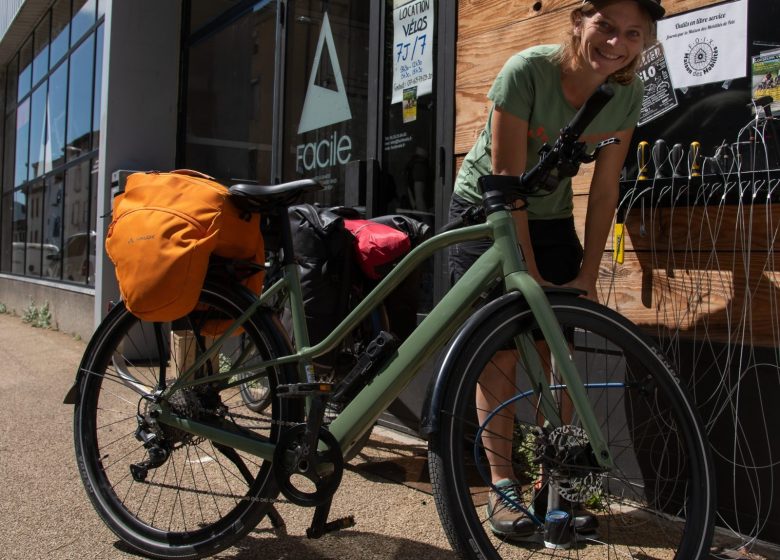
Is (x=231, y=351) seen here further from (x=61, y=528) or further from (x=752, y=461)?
(x=752, y=461)

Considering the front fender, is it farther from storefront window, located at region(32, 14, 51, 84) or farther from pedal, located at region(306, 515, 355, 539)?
storefront window, located at region(32, 14, 51, 84)

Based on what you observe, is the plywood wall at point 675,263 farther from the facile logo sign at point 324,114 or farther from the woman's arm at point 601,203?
the facile logo sign at point 324,114

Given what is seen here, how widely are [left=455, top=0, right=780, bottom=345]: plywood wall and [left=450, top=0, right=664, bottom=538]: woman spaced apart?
0.44 meters

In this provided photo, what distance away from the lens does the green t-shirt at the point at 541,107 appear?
2.27 meters

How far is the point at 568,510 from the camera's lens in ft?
6.63

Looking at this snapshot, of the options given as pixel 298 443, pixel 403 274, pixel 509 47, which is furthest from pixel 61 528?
pixel 509 47

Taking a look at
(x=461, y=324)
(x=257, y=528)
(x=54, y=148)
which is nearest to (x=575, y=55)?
(x=461, y=324)

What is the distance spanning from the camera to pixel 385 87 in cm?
433

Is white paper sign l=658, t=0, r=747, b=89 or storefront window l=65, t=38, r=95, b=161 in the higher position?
storefront window l=65, t=38, r=95, b=161

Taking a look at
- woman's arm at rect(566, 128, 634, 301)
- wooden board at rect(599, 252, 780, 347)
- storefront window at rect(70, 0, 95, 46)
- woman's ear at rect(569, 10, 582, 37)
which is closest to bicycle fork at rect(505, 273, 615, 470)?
woman's arm at rect(566, 128, 634, 301)

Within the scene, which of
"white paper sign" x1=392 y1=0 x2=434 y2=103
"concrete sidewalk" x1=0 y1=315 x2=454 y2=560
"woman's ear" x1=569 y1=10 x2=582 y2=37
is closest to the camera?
"woman's ear" x1=569 y1=10 x2=582 y2=37

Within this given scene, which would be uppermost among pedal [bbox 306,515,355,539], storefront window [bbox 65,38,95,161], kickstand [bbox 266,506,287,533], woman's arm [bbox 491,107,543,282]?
storefront window [bbox 65,38,95,161]

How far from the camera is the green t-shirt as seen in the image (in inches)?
89.2

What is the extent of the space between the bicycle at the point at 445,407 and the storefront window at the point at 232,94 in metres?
3.52
